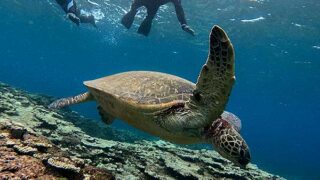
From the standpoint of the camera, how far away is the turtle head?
11.2 feet

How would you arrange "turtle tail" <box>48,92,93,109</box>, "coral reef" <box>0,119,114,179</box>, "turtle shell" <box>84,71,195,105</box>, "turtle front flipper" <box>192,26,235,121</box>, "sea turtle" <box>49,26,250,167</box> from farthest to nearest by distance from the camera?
"turtle tail" <box>48,92,93,109</box>, "turtle shell" <box>84,71,195,105</box>, "sea turtle" <box>49,26,250,167</box>, "turtle front flipper" <box>192,26,235,121</box>, "coral reef" <box>0,119,114,179</box>

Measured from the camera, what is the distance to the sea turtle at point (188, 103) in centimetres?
312

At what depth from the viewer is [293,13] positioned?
1798cm

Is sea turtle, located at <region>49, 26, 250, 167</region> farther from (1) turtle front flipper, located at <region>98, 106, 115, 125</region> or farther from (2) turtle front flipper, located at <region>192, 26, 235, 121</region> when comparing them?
(1) turtle front flipper, located at <region>98, 106, 115, 125</region>

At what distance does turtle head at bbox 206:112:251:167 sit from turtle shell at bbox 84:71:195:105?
1.87ft

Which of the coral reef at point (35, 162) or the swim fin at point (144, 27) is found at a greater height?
the swim fin at point (144, 27)

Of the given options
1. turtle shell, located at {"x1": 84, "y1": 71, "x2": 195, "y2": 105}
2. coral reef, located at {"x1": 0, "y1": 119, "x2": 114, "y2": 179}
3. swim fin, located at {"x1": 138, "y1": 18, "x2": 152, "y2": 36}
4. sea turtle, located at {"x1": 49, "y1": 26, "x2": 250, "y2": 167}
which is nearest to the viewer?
coral reef, located at {"x1": 0, "y1": 119, "x2": 114, "y2": 179}

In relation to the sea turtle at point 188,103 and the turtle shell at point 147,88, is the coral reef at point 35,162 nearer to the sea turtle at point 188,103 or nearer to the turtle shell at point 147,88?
the sea turtle at point 188,103

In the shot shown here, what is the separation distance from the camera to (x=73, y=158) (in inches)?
135

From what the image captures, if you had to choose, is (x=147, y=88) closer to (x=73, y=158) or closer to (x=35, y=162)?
(x=73, y=158)

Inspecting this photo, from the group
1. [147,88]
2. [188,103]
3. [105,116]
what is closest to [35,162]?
[188,103]

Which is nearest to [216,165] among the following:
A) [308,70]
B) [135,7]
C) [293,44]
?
[135,7]

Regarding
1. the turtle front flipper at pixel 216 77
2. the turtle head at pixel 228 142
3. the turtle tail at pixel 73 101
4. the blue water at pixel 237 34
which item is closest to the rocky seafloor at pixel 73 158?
the turtle tail at pixel 73 101

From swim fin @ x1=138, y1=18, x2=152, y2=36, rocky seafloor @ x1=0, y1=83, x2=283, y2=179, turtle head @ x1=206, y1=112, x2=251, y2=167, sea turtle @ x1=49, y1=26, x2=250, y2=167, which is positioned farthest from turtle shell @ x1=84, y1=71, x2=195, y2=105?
swim fin @ x1=138, y1=18, x2=152, y2=36
